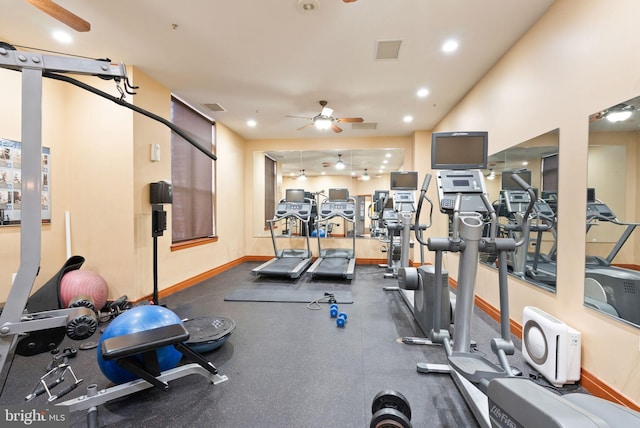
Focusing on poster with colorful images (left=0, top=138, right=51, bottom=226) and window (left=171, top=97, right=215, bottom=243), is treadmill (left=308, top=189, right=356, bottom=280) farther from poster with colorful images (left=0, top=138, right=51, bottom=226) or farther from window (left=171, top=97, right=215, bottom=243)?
poster with colorful images (left=0, top=138, right=51, bottom=226)

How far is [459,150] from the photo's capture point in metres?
2.43

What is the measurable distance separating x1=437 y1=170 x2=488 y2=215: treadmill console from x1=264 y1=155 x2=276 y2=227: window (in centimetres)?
557

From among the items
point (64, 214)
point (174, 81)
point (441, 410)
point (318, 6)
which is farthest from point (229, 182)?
point (441, 410)

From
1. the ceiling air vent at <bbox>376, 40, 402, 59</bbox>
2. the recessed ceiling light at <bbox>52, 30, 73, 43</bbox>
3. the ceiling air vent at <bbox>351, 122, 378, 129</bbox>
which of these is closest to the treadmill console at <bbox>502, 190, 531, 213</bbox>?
the ceiling air vent at <bbox>376, 40, 402, 59</bbox>

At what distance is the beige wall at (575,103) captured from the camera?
5.82 ft

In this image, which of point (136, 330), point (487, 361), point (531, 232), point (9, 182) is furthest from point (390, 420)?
point (9, 182)

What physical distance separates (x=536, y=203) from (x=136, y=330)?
3.64 m

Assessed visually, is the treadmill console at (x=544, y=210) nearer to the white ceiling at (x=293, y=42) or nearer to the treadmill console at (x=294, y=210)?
the white ceiling at (x=293, y=42)

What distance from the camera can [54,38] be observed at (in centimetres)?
289

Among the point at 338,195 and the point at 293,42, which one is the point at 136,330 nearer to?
the point at 293,42


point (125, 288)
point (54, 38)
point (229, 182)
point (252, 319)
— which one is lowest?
point (252, 319)

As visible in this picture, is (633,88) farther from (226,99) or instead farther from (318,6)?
(226,99)

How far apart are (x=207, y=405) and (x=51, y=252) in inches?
126

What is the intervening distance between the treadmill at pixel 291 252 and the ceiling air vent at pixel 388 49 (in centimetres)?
352
